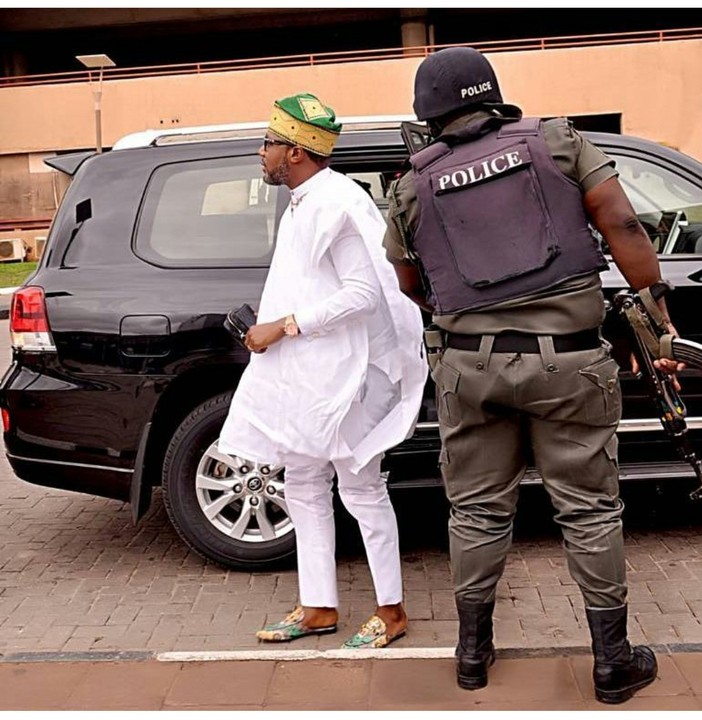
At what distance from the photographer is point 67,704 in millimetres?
3451

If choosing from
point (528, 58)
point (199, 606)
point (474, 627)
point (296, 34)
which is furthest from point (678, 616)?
point (296, 34)

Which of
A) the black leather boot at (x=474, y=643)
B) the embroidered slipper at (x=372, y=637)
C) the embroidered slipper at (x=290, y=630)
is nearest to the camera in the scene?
the black leather boot at (x=474, y=643)

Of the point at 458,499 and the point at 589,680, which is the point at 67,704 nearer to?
the point at 458,499

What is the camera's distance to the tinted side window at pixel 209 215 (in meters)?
4.78

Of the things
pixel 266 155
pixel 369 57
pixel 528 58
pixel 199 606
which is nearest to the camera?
pixel 266 155

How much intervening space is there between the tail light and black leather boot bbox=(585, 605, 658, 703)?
104 inches

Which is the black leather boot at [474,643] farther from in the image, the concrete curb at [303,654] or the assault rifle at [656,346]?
the assault rifle at [656,346]

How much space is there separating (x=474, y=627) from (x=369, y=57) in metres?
28.1

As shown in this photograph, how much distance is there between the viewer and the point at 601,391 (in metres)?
3.24

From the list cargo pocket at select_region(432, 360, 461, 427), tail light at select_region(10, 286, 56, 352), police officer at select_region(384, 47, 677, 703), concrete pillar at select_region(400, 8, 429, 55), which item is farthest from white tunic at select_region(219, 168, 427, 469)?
concrete pillar at select_region(400, 8, 429, 55)

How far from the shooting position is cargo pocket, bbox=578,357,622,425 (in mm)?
3227

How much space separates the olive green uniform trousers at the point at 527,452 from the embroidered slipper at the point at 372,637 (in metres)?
0.53

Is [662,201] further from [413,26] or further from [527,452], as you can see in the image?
[413,26]

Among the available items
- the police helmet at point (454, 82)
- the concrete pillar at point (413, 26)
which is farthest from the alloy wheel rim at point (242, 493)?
the concrete pillar at point (413, 26)
